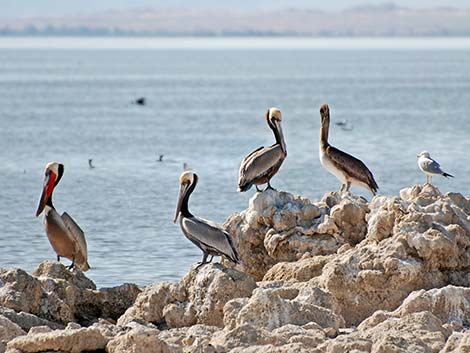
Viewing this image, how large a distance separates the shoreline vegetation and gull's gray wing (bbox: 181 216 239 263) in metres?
0.22

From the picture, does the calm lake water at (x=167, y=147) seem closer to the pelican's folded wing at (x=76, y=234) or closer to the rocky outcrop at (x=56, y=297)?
the pelican's folded wing at (x=76, y=234)

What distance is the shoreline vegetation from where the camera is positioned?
811cm

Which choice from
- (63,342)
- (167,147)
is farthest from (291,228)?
(167,147)

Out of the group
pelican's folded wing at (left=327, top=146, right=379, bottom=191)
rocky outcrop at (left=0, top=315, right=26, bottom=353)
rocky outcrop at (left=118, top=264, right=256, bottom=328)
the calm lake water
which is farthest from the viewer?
the calm lake water

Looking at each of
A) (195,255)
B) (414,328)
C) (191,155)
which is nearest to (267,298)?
(414,328)

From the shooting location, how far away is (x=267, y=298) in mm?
8914

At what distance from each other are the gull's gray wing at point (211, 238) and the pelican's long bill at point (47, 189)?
2787 mm

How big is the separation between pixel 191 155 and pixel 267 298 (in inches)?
904

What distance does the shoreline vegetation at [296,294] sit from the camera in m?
8.11

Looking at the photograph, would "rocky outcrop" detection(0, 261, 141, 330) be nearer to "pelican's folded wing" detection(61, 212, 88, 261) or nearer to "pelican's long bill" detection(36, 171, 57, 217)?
"pelican's folded wing" detection(61, 212, 88, 261)

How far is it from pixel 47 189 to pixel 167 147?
2160cm

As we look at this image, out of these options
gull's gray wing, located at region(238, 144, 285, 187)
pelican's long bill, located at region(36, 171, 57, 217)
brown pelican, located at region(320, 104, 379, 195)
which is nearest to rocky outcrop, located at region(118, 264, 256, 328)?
gull's gray wing, located at region(238, 144, 285, 187)

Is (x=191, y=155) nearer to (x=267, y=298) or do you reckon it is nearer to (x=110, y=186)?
(x=110, y=186)

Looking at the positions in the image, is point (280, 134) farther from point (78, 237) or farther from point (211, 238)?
point (211, 238)
